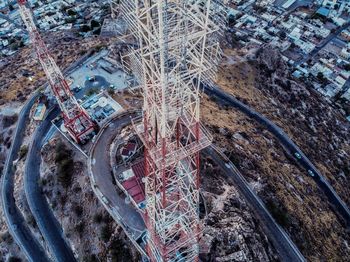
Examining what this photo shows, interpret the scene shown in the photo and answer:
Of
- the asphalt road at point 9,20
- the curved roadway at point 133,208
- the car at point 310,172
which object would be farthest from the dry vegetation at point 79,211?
the asphalt road at point 9,20

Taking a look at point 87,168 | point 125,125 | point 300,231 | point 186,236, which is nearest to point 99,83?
point 125,125

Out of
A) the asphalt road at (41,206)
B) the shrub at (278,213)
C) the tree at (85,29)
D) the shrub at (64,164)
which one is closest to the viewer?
the asphalt road at (41,206)

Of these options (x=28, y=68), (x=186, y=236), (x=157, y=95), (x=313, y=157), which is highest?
(x=157, y=95)

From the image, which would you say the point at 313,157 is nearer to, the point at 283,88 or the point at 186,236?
the point at 283,88

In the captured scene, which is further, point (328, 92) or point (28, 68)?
point (328, 92)

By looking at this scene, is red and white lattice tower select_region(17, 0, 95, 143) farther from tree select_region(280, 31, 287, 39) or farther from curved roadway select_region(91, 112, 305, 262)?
tree select_region(280, 31, 287, 39)

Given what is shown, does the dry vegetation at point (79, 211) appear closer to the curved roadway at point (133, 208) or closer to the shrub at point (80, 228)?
the shrub at point (80, 228)

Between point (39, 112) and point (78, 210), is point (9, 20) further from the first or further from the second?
point (78, 210)

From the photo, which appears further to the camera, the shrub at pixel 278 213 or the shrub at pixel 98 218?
the shrub at pixel 278 213
